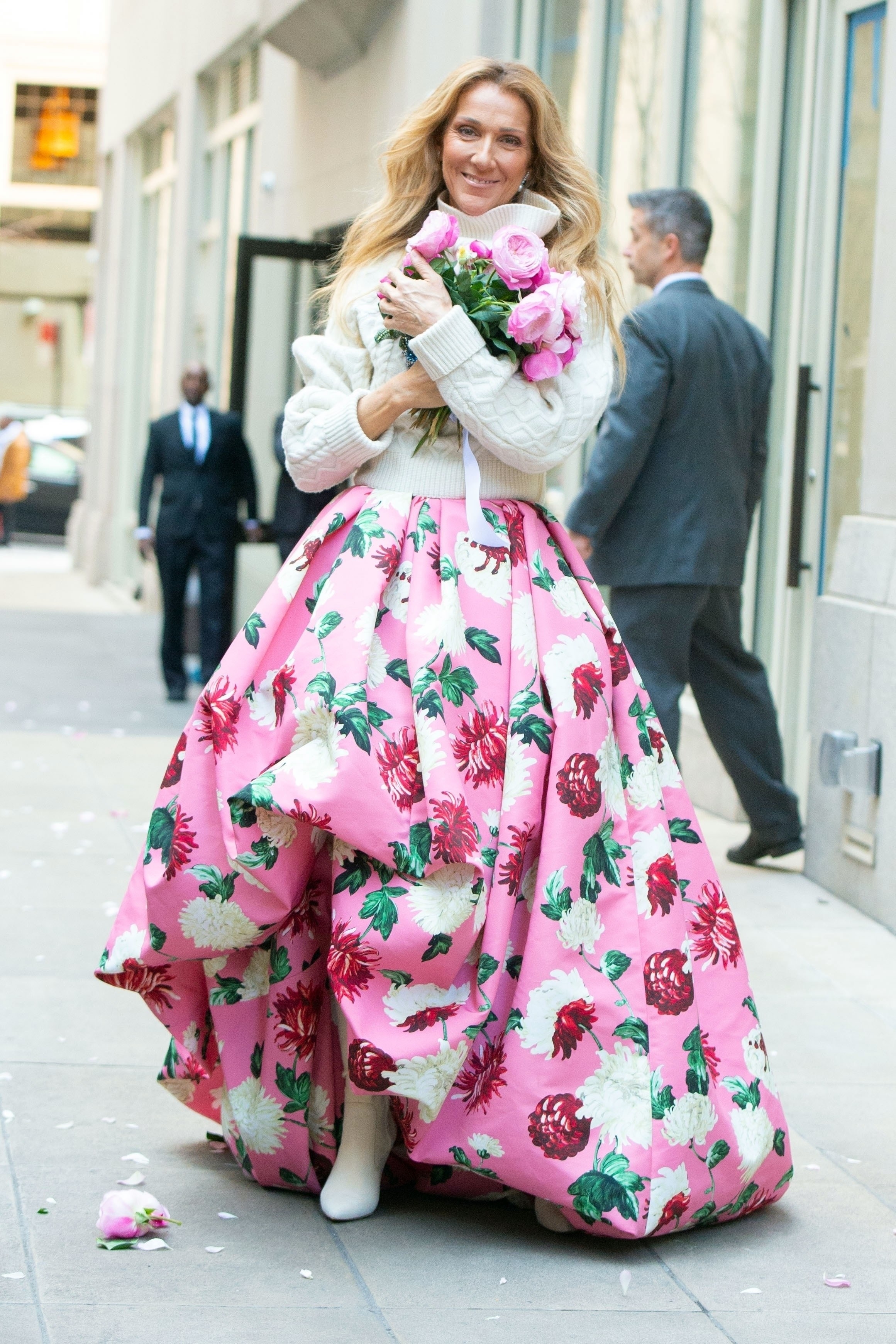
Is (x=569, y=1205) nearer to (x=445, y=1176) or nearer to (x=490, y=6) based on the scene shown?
(x=445, y=1176)

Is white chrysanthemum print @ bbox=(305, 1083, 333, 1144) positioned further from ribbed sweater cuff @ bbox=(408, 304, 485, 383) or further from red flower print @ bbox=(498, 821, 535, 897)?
ribbed sweater cuff @ bbox=(408, 304, 485, 383)

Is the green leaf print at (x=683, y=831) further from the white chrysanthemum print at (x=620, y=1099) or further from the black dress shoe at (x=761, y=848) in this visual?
the black dress shoe at (x=761, y=848)

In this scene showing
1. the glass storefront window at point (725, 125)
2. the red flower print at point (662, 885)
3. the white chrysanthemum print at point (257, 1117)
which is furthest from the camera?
the glass storefront window at point (725, 125)

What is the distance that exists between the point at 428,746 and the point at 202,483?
804 cm

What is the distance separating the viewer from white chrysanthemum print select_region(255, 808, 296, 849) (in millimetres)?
3061

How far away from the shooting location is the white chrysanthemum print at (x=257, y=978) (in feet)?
10.7

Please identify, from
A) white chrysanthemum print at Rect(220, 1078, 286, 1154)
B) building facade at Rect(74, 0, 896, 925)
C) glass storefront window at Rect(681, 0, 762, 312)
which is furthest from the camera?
glass storefront window at Rect(681, 0, 762, 312)

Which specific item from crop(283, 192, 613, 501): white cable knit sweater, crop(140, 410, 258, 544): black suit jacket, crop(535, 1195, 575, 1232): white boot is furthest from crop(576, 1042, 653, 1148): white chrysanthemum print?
crop(140, 410, 258, 544): black suit jacket

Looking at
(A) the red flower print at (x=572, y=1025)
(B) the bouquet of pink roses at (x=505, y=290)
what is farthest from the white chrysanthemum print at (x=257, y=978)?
(B) the bouquet of pink roses at (x=505, y=290)

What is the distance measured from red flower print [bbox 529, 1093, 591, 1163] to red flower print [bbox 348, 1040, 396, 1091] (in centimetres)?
24

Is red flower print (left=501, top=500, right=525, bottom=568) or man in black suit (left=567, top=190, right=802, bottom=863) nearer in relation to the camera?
red flower print (left=501, top=500, right=525, bottom=568)

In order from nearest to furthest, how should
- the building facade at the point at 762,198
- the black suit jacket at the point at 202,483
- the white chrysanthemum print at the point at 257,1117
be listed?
the white chrysanthemum print at the point at 257,1117 < the building facade at the point at 762,198 < the black suit jacket at the point at 202,483

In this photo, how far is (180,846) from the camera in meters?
3.15

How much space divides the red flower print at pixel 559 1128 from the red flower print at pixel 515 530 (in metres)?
0.90
